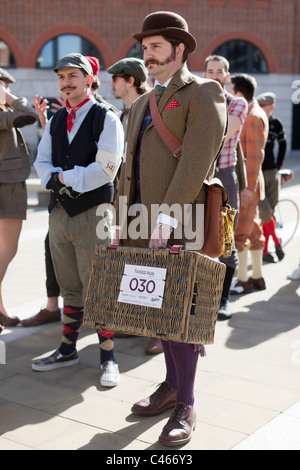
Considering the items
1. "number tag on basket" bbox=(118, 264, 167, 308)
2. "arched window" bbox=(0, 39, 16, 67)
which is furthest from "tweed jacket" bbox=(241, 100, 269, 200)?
"arched window" bbox=(0, 39, 16, 67)

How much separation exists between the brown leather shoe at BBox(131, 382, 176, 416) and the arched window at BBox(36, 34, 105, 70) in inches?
866

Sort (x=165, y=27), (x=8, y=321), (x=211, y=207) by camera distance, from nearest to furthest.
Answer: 1. (x=165, y=27)
2. (x=211, y=207)
3. (x=8, y=321)

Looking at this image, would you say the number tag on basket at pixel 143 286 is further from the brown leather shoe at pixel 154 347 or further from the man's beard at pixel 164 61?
the brown leather shoe at pixel 154 347

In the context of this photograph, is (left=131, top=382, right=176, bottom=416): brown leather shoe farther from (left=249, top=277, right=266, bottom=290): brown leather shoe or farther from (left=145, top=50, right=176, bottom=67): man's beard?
(left=249, top=277, right=266, bottom=290): brown leather shoe

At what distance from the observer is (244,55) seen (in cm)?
2566

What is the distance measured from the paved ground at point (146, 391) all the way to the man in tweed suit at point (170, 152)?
0.27m

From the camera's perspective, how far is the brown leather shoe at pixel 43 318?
17.0ft

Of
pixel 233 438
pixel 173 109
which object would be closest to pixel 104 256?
pixel 173 109

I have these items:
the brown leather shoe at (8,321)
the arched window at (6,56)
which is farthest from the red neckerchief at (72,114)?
the arched window at (6,56)

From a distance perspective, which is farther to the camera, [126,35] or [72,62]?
[126,35]

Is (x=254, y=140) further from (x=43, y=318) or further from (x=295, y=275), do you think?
(x=43, y=318)

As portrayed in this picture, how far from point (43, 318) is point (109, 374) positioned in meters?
1.41

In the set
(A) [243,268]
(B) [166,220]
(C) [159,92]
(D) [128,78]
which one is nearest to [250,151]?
(A) [243,268]

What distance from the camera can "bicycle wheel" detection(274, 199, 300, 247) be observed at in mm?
8672
